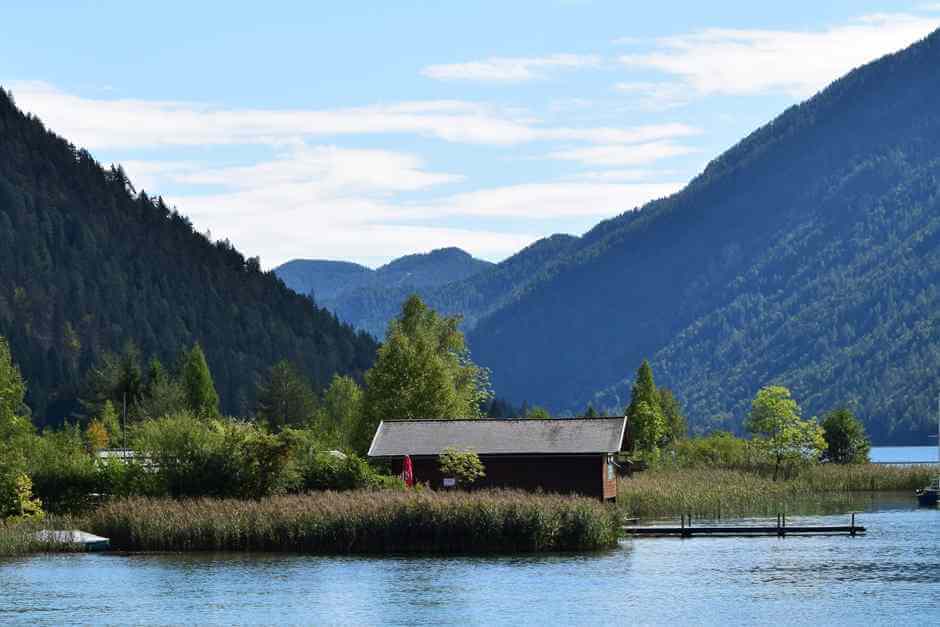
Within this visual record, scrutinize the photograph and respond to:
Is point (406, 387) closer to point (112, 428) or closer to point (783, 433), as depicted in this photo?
point (783, 433)

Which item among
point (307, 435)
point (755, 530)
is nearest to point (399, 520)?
point (307, 435)

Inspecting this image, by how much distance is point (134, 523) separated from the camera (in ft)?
242

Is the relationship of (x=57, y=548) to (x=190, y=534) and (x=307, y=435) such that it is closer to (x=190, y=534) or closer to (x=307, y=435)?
(x=190, y=534)

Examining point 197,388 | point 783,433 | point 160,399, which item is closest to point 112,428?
point 160,399

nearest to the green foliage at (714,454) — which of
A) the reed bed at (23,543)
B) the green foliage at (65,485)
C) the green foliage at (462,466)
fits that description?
the green foliage at (462,466)

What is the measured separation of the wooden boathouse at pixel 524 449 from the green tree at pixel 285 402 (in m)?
73.4

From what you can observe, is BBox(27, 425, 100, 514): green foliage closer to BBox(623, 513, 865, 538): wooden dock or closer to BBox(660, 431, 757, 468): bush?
BBox(623, 513, 865, 538): wooden dock

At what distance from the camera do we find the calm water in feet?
177

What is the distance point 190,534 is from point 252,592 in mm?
13482

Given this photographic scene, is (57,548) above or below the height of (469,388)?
below

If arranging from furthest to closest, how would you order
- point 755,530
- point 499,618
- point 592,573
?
point 755,530 < point 592,573 < point 499,618

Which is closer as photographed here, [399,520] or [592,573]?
[592,573]

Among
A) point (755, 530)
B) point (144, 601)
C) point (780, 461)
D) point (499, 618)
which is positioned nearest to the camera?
point (499, 618)

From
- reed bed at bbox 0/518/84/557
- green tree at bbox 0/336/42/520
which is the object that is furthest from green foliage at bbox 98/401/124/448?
reed bed at bbox 0/518/84/557
